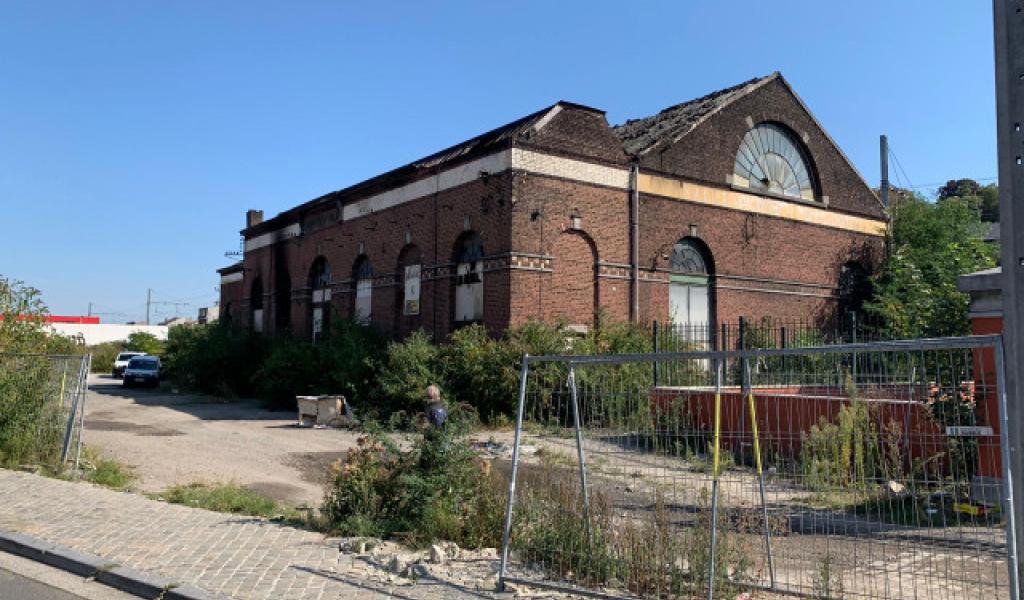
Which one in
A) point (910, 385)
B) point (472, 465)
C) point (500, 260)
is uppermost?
point (500, 260)

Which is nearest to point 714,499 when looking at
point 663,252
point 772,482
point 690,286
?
point 772,482

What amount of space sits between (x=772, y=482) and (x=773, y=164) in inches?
931

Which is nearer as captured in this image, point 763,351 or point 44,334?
point 763,351

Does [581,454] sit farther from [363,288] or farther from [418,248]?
[363,288]

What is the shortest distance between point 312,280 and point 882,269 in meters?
22.4

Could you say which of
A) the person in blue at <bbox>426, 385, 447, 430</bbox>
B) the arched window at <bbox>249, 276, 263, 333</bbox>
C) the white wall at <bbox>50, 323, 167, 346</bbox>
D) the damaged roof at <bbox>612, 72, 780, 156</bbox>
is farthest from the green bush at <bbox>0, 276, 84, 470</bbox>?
the white wall at <bbox>50, 323, 167, 346</bbox>

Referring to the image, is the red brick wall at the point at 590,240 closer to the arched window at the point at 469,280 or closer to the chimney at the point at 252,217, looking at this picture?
the arched window at the point at 469,280

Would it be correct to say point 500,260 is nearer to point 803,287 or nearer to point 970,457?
point 803,287

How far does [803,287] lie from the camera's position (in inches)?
1084

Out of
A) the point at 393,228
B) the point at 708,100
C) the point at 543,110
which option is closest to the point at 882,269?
the point at 708,100

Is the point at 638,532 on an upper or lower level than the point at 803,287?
lower

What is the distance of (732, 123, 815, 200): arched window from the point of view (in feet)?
86.0

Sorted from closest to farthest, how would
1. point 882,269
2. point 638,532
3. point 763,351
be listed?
point 763,351
point 638,532
point 882,269

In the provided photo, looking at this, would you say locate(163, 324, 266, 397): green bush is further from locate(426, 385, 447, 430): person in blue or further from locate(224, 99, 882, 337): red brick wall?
locate(426, 385, 447, 430): person in blue
